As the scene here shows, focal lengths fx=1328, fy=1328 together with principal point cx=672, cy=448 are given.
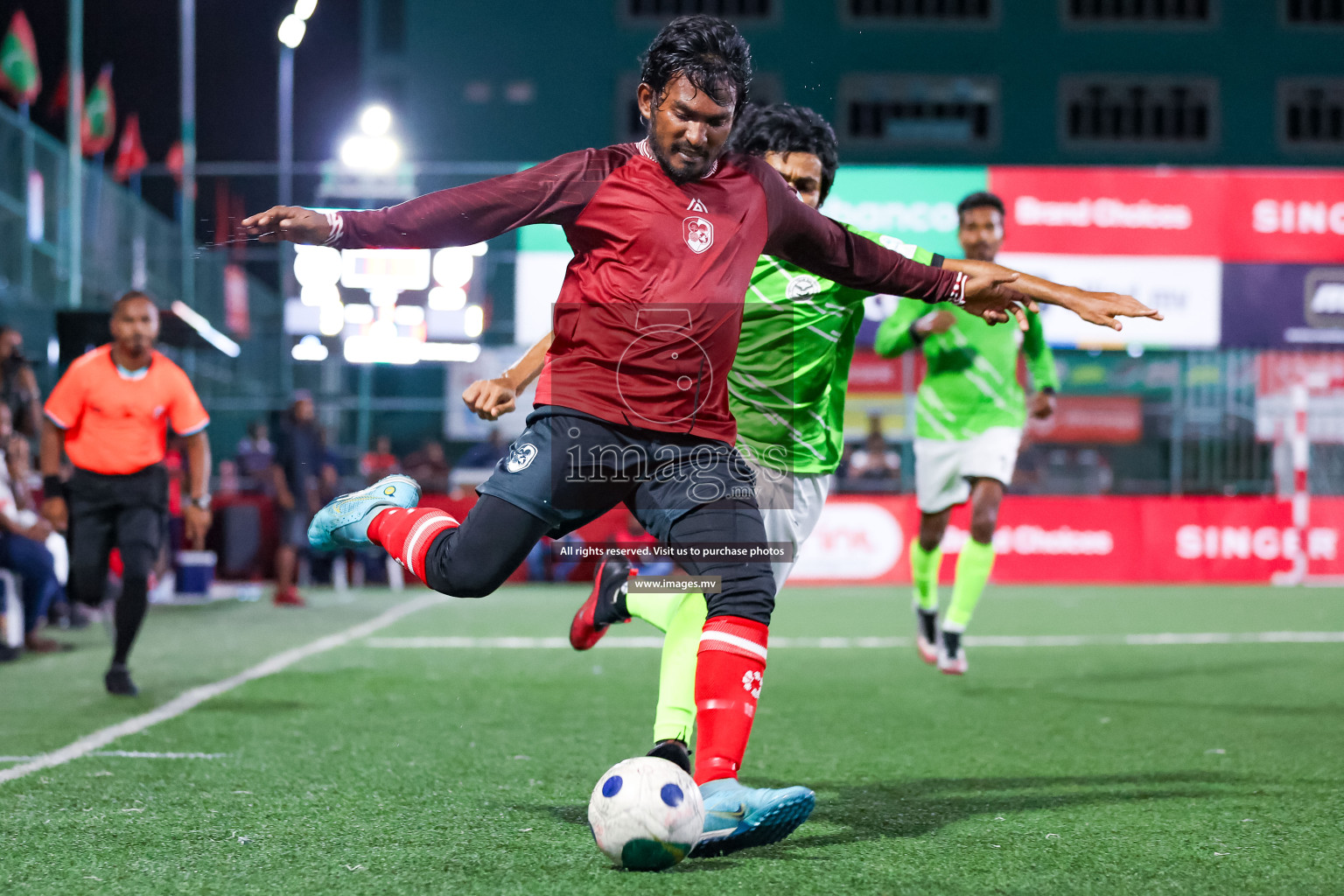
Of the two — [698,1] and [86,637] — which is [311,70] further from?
[86,637]

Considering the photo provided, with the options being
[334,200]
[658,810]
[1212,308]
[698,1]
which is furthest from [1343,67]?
[658,810]

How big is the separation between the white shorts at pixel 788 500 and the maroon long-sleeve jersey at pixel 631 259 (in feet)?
3.60

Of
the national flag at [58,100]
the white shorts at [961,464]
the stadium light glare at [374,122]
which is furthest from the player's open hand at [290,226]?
the stadium light glare at [374,122]

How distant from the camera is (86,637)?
9555 mm

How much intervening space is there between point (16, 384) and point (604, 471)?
28.3 ft

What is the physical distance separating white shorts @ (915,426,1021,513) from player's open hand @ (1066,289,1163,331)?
3.53m

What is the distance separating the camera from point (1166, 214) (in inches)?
647

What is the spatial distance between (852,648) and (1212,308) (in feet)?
31.8

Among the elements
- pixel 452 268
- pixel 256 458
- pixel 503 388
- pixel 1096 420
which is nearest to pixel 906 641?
pixel 503 388

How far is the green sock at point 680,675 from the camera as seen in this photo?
3822 millimetres

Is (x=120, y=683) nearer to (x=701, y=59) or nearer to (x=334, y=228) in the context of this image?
(x=334, y=228)

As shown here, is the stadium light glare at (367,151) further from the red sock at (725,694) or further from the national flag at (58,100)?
the red sock at (725,694)

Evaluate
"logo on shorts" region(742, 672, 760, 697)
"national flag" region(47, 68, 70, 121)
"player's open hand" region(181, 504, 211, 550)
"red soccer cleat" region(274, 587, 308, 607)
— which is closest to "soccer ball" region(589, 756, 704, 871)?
"logo on shorts" region(742, 672, 760, 697)

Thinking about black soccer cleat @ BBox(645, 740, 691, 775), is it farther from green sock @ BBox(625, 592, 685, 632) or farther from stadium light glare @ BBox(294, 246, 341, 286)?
stadium light glare @ BBox(294, 246, 341, 286)
